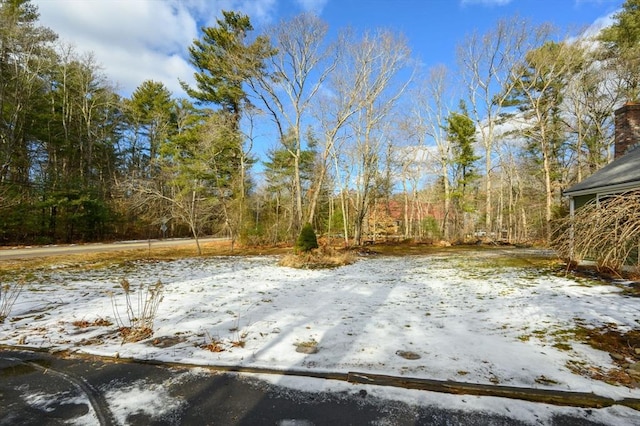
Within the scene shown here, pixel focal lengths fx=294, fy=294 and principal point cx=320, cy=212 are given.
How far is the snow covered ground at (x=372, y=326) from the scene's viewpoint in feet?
9.02

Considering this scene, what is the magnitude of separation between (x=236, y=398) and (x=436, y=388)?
169cm

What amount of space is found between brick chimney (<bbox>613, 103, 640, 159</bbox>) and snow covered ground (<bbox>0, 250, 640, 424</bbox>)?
716cm

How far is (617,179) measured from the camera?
7934 mm

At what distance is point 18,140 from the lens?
17672mm

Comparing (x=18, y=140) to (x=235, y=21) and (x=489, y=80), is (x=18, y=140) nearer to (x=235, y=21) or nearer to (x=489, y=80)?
(x=235, y=21)

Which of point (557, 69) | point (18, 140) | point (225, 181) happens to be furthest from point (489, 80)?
point (18, 140)

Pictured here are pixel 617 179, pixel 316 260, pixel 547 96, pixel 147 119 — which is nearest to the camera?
pixel 617 179

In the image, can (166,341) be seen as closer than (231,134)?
Yes

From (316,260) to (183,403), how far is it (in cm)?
843

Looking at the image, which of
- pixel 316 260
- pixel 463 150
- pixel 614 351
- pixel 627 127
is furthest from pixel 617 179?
pixel 463 150

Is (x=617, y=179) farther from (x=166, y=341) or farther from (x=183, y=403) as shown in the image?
(x=166, y=341)

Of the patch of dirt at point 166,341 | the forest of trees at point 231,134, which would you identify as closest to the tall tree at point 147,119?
the forest of trees at point 231,134

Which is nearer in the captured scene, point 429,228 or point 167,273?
point 167,273

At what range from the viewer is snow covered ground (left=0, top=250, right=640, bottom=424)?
108 inches
